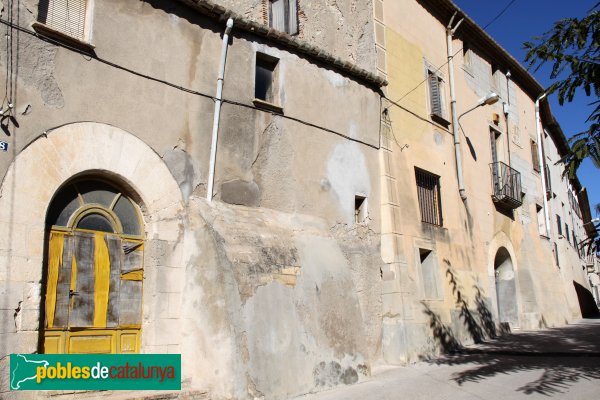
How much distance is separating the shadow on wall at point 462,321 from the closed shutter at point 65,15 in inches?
303

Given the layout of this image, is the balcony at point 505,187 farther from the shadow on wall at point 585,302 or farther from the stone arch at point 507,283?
the shadow on wall at point 585,302

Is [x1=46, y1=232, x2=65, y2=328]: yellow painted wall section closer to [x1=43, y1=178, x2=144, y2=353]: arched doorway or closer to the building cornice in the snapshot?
[x1=43, y1=178, x2=144, y2=353]: arched doorway

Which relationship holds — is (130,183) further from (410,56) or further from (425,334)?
(410,56)

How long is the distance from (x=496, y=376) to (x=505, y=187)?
320 inches

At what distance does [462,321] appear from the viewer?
1213cm

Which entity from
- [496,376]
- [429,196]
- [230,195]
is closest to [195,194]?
[230,195]

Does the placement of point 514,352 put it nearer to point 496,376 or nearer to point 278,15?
point 496,376

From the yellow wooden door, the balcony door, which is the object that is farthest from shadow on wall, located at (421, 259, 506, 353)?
the yellow wooden door

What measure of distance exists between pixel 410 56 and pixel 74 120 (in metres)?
8.37

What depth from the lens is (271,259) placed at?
303 inches

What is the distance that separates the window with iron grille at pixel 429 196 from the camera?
12.2 m

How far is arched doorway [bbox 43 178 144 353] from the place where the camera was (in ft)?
20.8

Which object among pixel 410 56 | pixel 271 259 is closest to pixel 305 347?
pixel 271 259

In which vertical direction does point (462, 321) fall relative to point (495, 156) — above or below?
below
